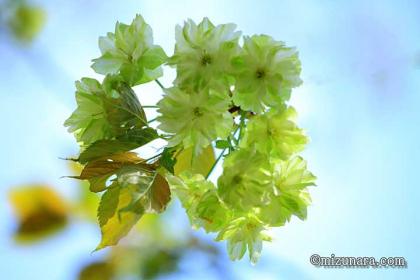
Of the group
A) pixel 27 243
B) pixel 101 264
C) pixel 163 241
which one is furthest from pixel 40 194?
pixel 163 241

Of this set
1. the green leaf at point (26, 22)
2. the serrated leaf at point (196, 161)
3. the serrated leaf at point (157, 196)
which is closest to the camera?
the serrated leaf at point (157, 196)

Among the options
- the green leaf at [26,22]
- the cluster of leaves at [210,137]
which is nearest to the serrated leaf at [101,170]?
the cluster of leaves at [210,137]

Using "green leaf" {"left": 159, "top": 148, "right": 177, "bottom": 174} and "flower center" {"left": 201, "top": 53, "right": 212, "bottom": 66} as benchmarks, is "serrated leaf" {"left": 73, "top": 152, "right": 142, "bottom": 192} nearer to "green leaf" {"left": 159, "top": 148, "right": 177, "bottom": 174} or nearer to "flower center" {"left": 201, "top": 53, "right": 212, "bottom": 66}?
"green leaf" {"left": 159, "top": 148, "right": 177, "bottom": 174}

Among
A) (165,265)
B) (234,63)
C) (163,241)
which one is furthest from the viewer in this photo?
(163,241)

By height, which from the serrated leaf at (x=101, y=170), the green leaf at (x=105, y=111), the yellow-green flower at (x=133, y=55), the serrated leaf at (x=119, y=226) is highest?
the yellow-green flower at (x=133, y=55)

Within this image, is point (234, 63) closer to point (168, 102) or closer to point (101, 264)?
point (168, 102)

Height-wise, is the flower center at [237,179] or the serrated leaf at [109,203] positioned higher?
the flower center at [237,179]

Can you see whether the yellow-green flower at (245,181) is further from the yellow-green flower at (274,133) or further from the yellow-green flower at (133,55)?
the yellow-green flower at (133,55)
